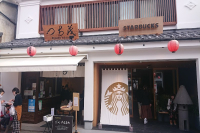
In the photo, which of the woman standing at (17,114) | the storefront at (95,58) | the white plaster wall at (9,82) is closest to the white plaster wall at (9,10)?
the storefront at (95,58)

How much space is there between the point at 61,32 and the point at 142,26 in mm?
4271

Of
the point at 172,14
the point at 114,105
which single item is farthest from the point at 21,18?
the point at 172,14

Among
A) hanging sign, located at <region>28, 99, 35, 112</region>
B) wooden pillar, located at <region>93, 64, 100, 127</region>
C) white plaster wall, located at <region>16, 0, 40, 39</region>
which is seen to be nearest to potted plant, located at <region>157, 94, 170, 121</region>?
wooden pillar, located at <region>93, 64, 100, 127</region>

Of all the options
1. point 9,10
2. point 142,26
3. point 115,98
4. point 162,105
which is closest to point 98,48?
point 142,26

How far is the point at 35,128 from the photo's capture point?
25.0ft

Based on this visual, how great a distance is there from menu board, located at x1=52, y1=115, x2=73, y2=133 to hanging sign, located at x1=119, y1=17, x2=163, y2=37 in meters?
4.67

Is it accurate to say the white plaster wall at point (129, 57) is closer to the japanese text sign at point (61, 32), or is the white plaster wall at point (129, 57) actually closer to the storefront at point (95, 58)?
the storefront at point (95, 58)

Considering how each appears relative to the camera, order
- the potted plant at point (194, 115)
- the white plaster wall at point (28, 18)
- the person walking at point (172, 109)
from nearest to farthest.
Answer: the potted plant at point (194, 115) < the person walking at point (172, 109) < the white plaster wall at point (28, 18)

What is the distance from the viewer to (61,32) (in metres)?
8.06

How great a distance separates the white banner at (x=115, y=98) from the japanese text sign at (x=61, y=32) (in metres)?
2.72

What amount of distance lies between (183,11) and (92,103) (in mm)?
6891

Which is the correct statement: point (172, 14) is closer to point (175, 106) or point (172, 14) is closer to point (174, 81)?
point (174, 81)

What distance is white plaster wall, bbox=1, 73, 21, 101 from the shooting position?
892 centimetres

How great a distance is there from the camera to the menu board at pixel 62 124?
6.11 meters
